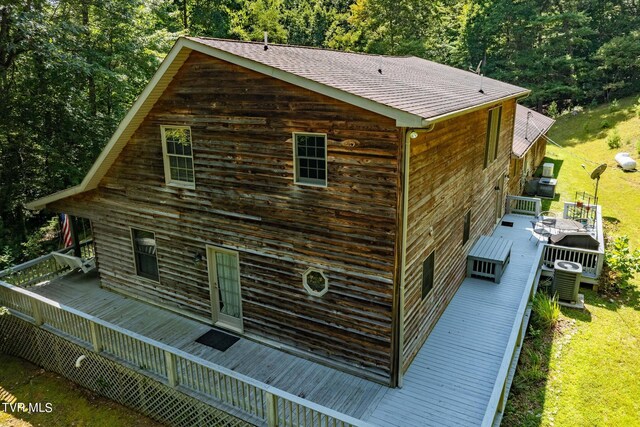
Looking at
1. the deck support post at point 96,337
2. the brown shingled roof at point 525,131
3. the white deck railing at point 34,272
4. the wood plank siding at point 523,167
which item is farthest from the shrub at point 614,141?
the deck support post at point 96,337

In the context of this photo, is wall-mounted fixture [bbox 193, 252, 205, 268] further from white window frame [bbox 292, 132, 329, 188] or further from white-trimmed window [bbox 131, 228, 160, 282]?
white window frame [bbox 292, 132, 329, 188]

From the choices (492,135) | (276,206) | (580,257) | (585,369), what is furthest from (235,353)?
(580,257)

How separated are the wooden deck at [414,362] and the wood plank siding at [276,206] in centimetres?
48

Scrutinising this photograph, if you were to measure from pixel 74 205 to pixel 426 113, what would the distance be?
10155 millimetres

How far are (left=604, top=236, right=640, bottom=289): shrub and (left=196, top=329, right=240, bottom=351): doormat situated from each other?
477 inches

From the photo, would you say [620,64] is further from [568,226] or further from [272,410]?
[272,410]

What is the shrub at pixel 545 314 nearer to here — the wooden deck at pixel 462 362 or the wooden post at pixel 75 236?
the wooden deck at pixel 462 362

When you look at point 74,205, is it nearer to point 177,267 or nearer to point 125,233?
point 125,233

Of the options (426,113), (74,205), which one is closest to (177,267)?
(74,205)

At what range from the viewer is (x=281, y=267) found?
9.25m

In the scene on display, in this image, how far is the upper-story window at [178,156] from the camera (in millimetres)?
9922

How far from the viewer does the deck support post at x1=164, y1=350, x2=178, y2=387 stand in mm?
8383

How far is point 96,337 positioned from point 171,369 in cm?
236

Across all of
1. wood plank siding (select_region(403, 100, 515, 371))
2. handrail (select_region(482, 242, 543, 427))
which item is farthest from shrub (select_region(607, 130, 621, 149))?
handrail (select_region(482, 242, 543, 427))
